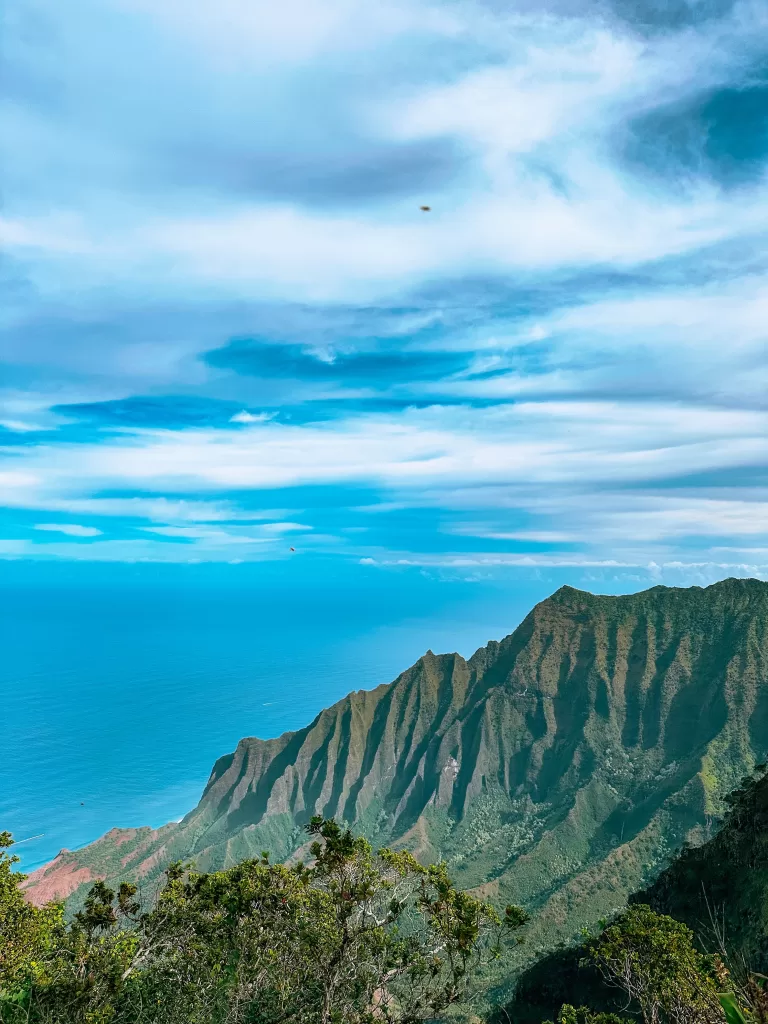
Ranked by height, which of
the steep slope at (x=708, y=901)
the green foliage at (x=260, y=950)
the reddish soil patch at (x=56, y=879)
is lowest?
the reddish soil patch at (x=56, y=879)

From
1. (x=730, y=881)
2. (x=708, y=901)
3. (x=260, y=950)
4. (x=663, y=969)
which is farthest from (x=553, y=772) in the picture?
(x=260, y=950)

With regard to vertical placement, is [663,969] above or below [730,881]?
above

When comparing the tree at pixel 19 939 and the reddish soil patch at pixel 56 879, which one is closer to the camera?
the tree at pixel 19 939

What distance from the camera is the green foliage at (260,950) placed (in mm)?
18812

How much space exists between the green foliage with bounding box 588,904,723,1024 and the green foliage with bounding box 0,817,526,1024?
16.5 ft

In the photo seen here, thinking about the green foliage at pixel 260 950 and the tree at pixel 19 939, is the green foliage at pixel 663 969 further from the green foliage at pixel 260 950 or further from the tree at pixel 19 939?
the tree at pixel 19 939

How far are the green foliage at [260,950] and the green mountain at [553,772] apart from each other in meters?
113

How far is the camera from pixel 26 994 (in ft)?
60.4

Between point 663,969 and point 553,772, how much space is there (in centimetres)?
17260

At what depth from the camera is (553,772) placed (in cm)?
17750

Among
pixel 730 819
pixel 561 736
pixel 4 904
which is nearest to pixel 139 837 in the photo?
pixel 561 736

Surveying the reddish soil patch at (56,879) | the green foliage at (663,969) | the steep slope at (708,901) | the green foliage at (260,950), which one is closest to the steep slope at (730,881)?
the steep slope at (708,901)

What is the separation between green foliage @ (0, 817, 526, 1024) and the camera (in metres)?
18.8

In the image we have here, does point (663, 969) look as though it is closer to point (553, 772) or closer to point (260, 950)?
point (260, 950)
